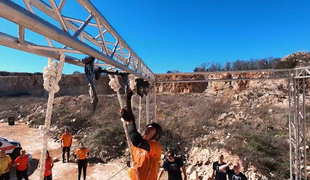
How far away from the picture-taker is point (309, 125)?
35.2 ft

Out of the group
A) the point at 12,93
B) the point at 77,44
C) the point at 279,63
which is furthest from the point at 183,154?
the point at 12,93

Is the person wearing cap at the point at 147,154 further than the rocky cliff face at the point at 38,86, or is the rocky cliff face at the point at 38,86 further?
the rocky cliff face at the point at 38,86

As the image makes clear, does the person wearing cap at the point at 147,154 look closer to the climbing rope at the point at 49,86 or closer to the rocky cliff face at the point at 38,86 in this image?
the climbing rope at the point at 49,86

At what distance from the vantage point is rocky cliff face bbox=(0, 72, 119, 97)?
3266 centimetres

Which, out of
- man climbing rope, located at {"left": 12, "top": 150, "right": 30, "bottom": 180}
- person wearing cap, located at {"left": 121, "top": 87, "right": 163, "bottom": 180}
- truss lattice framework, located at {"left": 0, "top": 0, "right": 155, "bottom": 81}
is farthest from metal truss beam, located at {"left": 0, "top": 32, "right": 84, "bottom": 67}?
man climbing rope, located at {"left": 12, "top": 150, "right": 30, "bottom": 180}

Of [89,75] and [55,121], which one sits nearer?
[89,75]

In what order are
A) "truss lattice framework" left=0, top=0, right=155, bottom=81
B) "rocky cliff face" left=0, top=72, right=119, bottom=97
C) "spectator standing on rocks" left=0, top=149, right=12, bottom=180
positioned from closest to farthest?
"truss lattice framework" left=0, top=0, right=155, bottom=81 < "spectator standing on rocks" left=0, top=149, right=12, bottom=180 < "rocky cliff face" left=0, top=72, right=119, bottom=97

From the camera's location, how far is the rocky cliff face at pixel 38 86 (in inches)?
1286

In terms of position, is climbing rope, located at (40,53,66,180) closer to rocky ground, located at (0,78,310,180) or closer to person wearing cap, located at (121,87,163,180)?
person wearing cap, located at (121,87,163,180)

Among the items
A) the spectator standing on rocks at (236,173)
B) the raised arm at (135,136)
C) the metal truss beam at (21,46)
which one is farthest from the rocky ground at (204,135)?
the metal truss beam at (21,46)

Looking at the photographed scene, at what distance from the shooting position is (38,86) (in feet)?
111

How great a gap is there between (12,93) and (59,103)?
A: 69.1 feet

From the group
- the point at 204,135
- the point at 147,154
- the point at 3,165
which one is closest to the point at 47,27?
the point at 147,154

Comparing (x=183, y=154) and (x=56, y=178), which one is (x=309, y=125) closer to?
(x=183, y=154)
